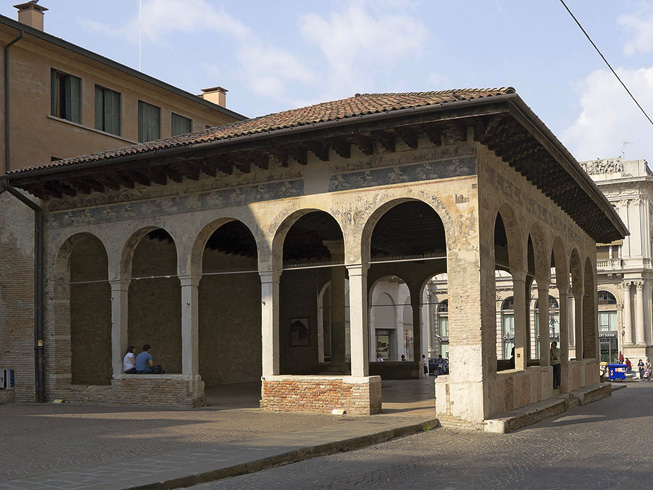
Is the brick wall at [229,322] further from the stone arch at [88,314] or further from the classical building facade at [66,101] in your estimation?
the classical building facade at [66,101]

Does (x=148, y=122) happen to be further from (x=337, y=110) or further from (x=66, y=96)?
(x=337, y=110)

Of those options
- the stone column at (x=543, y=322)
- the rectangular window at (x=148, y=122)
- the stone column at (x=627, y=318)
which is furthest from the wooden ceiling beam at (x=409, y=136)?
the stone column at (x=627, y=318)

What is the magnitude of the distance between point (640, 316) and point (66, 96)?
4218cm

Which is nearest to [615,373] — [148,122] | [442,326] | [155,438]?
[442,326]

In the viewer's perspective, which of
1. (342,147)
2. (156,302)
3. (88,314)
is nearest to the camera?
(342,147)

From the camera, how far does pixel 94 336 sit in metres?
19.1

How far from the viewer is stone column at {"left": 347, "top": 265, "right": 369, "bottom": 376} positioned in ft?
44.6

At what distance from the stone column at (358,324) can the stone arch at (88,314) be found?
706 cm

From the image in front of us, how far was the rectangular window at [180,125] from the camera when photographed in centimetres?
2698

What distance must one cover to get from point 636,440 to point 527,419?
265 cm

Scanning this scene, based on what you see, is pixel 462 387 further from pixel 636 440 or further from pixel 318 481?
pixel 318 481

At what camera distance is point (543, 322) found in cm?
1697

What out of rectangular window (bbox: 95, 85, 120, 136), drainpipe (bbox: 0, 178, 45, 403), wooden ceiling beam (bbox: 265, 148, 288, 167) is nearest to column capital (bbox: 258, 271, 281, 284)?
wooden ceiling beam (bbox: 265, 148, 288, 167)

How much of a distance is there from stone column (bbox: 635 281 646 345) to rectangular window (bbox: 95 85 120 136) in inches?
1570
